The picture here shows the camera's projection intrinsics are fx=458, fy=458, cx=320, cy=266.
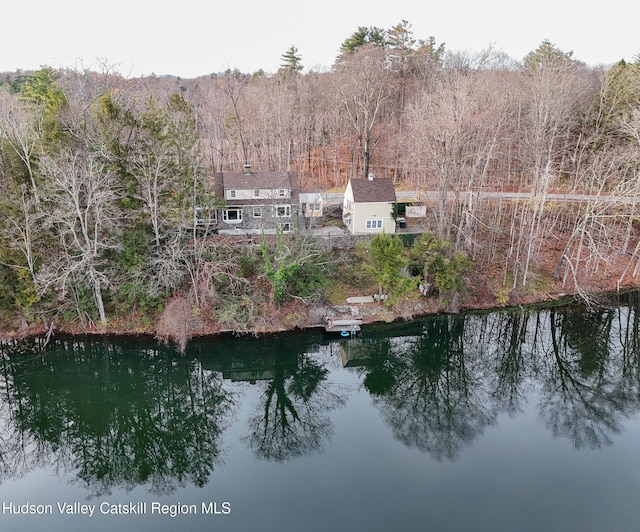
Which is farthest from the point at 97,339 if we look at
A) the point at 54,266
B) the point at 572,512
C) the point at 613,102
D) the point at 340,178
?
the point at 613,102

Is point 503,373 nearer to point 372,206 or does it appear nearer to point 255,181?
point 372,206

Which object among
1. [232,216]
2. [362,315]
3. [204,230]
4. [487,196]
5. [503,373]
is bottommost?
[503,373]

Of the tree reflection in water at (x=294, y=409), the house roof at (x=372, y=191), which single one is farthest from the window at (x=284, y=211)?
the tree reflection in water at (x=294, y=409)

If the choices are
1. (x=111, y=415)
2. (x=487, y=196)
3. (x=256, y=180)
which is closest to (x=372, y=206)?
(x=256, y=180)

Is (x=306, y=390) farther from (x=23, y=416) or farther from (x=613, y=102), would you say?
(x=613, y=102)

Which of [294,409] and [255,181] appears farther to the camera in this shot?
[255,181]

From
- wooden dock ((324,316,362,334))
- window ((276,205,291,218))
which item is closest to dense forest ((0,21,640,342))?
wooden dock ((324,316,362,334))

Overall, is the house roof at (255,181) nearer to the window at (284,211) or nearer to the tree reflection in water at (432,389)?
the window at (284,211)

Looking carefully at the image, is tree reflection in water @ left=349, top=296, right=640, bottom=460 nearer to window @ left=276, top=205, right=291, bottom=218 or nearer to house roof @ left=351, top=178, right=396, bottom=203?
house roof @ left=351, top=178, right=396, bottom=203
